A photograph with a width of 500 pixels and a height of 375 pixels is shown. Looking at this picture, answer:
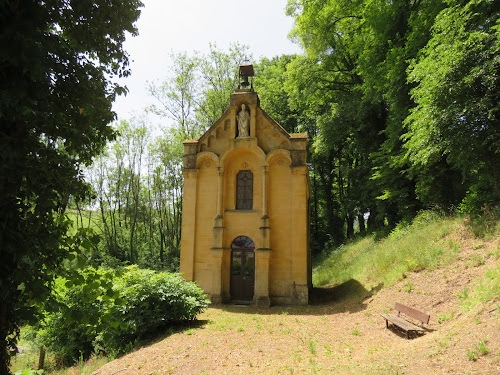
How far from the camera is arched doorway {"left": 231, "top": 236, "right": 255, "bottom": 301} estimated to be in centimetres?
1606

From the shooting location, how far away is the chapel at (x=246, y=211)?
15.8 meters

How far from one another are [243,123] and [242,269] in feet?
24.1

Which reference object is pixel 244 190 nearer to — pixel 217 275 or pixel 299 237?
pixel 299 237

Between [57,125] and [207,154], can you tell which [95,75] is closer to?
[57,125]

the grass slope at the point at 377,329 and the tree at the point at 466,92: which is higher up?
the tree at the point at 466,92

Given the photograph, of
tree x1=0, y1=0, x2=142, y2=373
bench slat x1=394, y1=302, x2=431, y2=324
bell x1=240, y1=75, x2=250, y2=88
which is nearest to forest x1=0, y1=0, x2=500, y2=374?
tree x1=0, y1=0, x2=142, y2=373

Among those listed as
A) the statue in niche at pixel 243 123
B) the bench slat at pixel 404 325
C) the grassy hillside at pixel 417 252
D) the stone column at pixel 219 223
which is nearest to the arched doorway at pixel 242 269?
the stone column at pixel 219 223

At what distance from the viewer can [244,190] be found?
55.7 feet

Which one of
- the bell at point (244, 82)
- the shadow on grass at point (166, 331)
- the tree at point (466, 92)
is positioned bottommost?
the shadow on grass at point (166, 331)

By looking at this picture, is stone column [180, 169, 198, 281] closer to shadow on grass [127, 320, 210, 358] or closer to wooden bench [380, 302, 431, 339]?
shadow on grass [127, 320, 210, 358]

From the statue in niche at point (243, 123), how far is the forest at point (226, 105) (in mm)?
7545

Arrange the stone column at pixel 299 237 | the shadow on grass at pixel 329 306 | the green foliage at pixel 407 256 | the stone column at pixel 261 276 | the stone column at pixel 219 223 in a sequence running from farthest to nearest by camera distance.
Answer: the stone column at pixel 219 223 < the stone column at pixel 299 237 < the stone column at pixel 261 276 < the shadow on grass at pixel 329 306 < the green foliage at pixel 407 256

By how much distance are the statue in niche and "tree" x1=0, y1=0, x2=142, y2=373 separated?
12.1m

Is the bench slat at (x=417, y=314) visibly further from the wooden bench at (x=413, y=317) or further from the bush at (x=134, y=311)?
the bush at (x=134, y=311)
